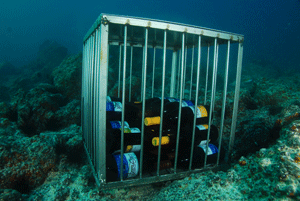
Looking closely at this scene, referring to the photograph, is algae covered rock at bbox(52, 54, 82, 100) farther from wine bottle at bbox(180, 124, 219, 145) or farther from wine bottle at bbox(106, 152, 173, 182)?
wine bottle at bbox(180, 124, 219, 145)

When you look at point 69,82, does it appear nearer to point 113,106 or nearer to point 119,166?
point 113,106

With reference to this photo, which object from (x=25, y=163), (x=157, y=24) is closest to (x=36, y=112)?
(x=25, y=163)

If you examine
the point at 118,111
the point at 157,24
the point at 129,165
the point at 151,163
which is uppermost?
the point at 157,24

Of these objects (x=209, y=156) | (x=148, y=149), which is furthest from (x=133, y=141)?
(x=209, y=156)

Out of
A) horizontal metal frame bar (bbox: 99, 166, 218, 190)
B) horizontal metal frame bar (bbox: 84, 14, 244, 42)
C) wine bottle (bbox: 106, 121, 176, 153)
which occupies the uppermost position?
horizontal metal frame bar (bbox: 84, 14, 244, 42)

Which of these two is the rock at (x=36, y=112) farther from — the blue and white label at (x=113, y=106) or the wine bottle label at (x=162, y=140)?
the wine bottle label at (x=162, y=140)

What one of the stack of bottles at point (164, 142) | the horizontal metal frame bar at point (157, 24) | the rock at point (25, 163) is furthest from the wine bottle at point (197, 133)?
the rock at point (25, 163)

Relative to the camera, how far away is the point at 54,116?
381 cm

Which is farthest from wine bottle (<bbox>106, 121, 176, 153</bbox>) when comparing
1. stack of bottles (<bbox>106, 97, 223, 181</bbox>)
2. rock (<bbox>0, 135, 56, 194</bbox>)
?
rock (<bbox>0, 135, 56, 194</bbox>)

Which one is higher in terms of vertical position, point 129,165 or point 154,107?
point 154,107

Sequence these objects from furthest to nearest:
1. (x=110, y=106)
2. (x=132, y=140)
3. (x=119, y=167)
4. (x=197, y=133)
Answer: (x=110, y=106), (x=197, y=133), (x=132, y=140), (x=119, y=167)

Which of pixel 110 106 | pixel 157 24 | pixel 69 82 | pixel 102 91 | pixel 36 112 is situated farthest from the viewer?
pixel 69 82

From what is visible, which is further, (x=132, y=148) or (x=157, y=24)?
(x=132, y=148)

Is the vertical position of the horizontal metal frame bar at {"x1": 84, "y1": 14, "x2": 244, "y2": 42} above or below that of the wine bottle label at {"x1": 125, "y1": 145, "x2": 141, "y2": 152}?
above
